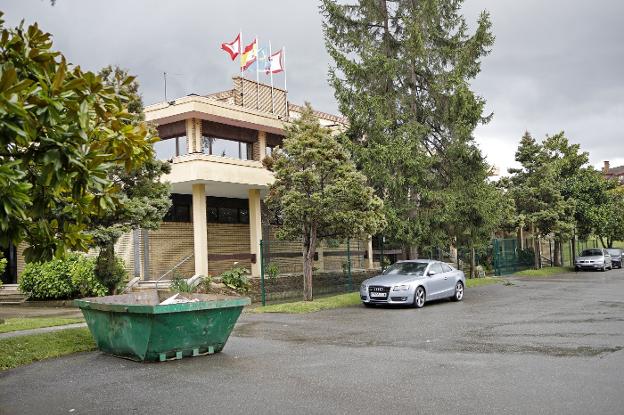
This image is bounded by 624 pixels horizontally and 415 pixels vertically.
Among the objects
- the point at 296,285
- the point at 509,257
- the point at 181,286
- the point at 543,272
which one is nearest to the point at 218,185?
the point at 181,286

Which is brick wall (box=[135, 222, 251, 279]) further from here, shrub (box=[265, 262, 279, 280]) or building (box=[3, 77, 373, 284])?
shrub (box=[265, 262, 279, 280])

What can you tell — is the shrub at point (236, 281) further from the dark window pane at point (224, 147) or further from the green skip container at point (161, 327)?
the green skip container at point (161, 327)

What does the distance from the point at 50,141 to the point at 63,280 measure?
19313 millimetres

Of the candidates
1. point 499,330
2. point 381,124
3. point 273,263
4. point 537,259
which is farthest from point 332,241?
point 537,259

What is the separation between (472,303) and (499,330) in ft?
20.9

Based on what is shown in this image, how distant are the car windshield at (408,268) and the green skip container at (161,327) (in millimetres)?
9296

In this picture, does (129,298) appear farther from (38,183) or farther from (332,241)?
(332,241)

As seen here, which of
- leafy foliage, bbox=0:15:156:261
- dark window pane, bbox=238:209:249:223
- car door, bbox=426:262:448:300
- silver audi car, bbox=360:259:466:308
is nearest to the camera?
leafy foliage, bbox=0:15:156:261

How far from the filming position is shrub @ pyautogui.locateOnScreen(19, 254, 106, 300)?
21234mm

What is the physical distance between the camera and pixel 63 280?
2183 cm

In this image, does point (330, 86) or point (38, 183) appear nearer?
point (38, 183)

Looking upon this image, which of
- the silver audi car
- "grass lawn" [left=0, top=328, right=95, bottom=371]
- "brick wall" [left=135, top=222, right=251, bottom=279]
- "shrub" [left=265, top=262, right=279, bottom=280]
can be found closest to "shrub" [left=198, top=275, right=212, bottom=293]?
"shrub" [left=265, top=262, right=279, bottom=280]

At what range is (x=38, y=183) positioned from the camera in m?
4.80

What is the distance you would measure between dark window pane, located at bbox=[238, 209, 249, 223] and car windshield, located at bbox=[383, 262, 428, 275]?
12729mm
